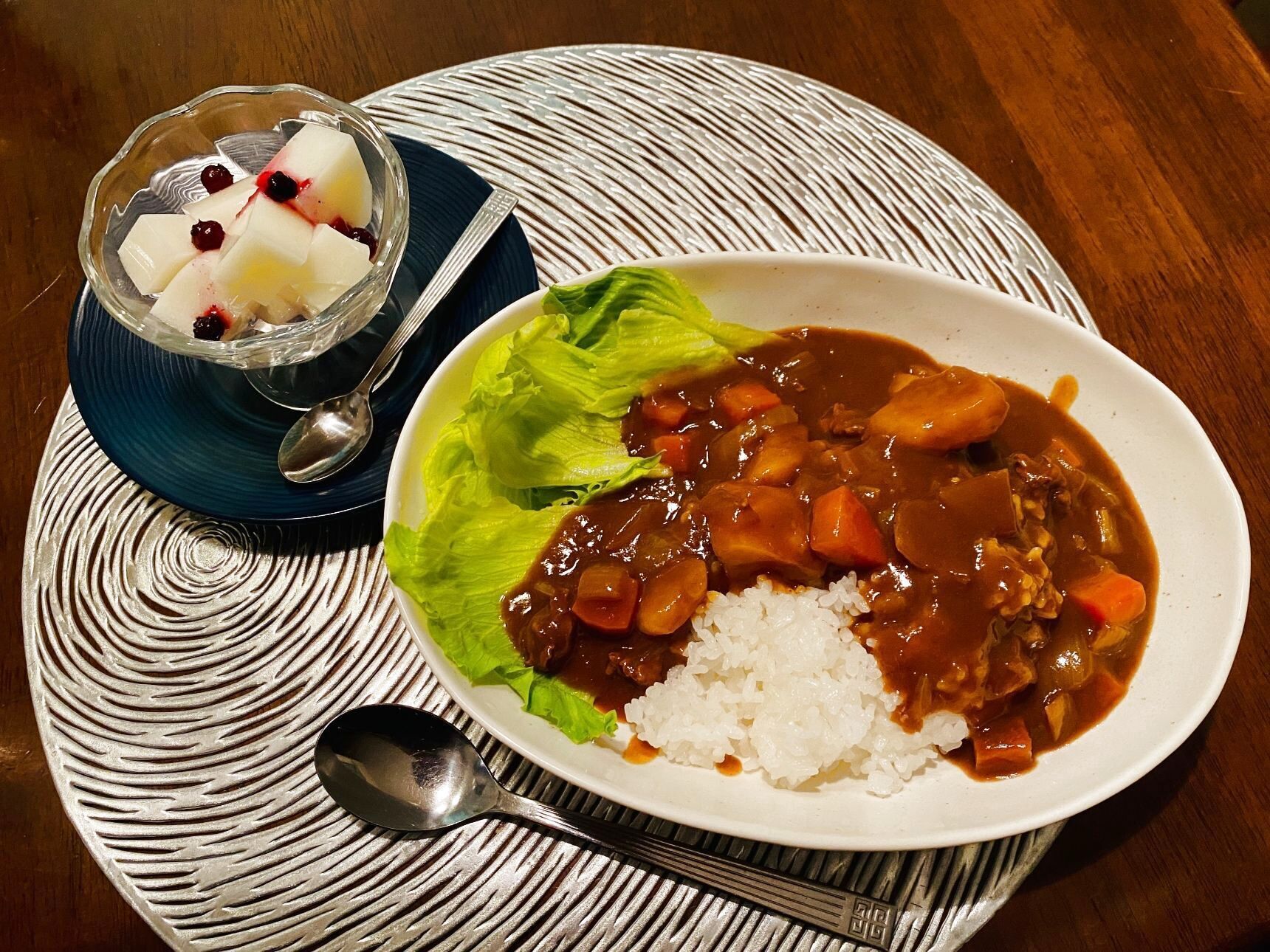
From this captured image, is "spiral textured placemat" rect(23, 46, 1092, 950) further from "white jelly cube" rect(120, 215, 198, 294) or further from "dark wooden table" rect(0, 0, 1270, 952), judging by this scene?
"white jelly cube" rect(120, 215, 198, 294)

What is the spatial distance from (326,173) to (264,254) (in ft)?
1.18

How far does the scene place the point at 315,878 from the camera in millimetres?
2217

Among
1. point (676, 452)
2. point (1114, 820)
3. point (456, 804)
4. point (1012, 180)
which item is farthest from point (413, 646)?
point (1012, 180)

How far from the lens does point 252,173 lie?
2.75 metres

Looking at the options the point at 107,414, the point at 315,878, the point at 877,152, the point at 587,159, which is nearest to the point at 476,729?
the point at 315,878

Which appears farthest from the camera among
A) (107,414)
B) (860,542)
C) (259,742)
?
(107,414)

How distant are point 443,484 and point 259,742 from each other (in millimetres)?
949

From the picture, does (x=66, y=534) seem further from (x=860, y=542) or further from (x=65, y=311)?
(x=860, y=542)

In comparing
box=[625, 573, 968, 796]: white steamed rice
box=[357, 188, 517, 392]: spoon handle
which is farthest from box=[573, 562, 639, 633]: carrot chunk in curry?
box=[357, 188, 517, 392]: spoon handle

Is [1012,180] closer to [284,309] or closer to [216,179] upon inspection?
[284,309]

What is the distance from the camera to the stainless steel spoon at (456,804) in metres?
2.07

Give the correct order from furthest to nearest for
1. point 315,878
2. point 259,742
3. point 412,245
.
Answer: point 412,245, point 259,742, point 315,878

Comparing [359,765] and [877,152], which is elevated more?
A: [877,152]

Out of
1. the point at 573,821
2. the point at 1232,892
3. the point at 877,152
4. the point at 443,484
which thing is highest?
the point at 877,152
